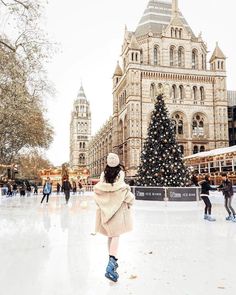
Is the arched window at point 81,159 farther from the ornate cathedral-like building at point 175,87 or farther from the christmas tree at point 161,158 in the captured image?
the christmas tree at point 161,158

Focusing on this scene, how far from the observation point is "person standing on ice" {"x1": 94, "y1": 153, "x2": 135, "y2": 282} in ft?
14.4

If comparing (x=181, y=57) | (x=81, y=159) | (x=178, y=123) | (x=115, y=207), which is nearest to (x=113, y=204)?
(x=115, y=207)

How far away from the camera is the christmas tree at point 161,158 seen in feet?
62.5

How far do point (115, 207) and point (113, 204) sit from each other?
0.05m

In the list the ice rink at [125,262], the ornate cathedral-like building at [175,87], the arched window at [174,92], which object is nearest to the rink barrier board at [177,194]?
the ice rink at [125,262]

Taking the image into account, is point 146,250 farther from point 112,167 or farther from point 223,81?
point 223,81

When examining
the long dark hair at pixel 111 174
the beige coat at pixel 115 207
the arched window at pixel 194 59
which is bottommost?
the beige coat at pixel 115 207

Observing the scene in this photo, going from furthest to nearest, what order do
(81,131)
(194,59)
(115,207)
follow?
(81,131)
(194,59)
(115,207)

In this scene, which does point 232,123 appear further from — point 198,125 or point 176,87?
point 176,87

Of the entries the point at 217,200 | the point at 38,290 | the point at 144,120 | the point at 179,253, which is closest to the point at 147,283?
the point at 38,290

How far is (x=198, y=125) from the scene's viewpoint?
4894cm

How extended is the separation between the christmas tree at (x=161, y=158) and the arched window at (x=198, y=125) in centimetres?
2981

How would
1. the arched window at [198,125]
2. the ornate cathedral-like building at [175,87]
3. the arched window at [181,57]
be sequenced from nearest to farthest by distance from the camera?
the ornate cathedral-like building at [175,87] → the arched window at [198,125] → the arched window at [181,57]

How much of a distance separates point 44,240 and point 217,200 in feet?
50.5
